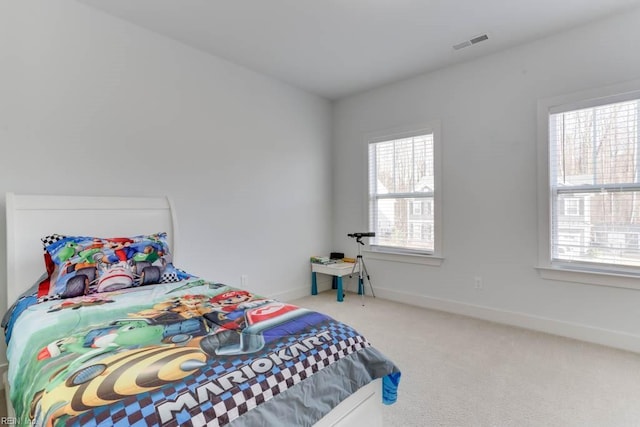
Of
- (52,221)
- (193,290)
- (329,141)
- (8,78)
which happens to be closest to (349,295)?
(329,141)

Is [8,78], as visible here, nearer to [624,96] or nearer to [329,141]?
[329,141]

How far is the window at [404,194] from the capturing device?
12.5 ft

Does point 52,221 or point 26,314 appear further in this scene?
point 52,221

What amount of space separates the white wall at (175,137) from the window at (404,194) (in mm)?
760

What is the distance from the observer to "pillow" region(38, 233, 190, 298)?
6.26 feet

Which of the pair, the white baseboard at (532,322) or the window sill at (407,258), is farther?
the window sill at (407,258)

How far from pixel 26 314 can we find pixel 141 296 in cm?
52

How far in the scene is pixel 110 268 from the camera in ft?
6.68

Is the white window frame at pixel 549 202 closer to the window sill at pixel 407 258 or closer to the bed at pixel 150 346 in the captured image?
the window sill at pixel 407 258

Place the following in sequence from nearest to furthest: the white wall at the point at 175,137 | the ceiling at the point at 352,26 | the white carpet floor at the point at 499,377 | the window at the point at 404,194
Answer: the white carpet floor at the point at 499,377, the white wall at the point at 175,137, the ceiling at the point at 352,26, the window at the point at 404,194

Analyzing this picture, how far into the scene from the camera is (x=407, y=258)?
395 centimetres

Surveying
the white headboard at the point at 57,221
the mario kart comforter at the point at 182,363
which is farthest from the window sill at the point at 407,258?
the white headboard at the point at 57,221

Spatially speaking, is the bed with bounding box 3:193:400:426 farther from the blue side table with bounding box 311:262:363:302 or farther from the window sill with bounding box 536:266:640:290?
the window sill with bounding box 536:266:640:290

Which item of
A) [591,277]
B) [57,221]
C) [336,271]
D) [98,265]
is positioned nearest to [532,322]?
[591,277]
